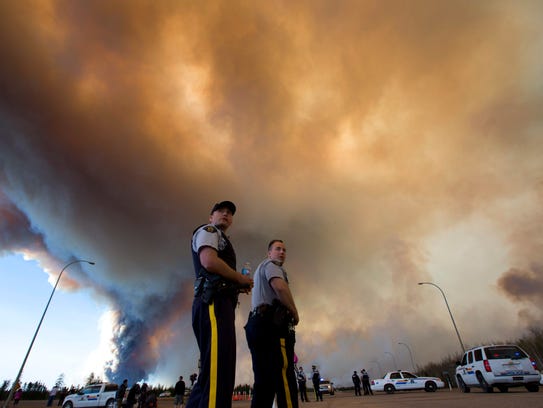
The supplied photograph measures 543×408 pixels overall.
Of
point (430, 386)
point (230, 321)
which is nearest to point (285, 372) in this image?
point (230, 321)

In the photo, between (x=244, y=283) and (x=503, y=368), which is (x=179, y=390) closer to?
(x=503, y=368)

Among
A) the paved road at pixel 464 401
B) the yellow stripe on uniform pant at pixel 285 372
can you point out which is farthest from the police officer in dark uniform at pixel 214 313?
the paved road at pixel 464 401

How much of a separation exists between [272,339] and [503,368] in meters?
12.7

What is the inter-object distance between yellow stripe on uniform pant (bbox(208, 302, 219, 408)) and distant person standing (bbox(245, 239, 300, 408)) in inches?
41.9

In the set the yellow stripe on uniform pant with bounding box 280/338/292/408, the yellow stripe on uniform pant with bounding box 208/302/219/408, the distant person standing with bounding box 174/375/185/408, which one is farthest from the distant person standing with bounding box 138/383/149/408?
the yellow stripe on uniform pant with bounding box 208/302/219/408

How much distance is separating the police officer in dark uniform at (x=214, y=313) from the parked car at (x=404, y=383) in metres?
28.7

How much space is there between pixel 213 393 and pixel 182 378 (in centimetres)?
1933

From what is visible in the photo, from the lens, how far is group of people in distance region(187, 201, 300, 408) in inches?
87.4

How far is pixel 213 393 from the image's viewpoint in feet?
6.94

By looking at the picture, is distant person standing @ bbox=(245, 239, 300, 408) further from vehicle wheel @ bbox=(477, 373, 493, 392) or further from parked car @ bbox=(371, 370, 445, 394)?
parked car @ bbox=(371, 370, 445, 394)

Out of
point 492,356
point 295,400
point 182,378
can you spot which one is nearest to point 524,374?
point 492,356

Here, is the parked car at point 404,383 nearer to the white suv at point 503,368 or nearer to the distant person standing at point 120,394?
the white suv at point 503,368

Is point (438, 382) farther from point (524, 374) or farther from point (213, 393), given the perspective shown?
point (213, 393)

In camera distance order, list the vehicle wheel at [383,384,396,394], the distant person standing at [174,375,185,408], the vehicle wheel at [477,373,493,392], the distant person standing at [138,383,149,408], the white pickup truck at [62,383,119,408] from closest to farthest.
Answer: the vehicle wheel at [477,373,493,392] < the distant person standing at [138,383,149,408] < the distant person standing at [174,375,185,408] < the white pickup truck at [62,383,119,408] < the vehicle wheel at [383,384,396,394]
